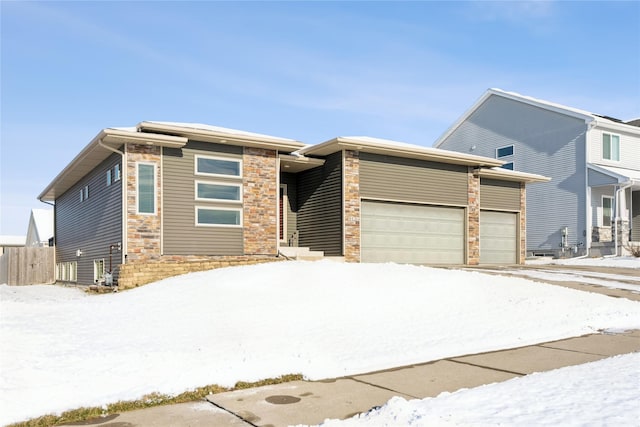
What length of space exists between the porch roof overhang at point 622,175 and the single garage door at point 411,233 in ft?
29.0

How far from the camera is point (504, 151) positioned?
30.9 metres

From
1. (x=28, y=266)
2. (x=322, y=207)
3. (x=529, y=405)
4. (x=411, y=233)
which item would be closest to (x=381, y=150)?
(x=322, y=207)

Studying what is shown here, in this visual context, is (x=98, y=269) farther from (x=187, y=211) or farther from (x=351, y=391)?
(x=351, y=391)

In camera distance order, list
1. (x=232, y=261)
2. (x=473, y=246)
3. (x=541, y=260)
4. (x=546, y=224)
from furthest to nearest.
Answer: (x=546, y=224), (x=541, y=260), (x=473, y=246), (x=232, y=261)

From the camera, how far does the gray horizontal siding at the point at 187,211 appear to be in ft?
52.7

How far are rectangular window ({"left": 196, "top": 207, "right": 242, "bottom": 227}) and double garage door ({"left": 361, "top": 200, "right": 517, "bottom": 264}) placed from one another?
4554mm

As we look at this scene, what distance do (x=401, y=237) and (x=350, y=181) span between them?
3236 millimetres

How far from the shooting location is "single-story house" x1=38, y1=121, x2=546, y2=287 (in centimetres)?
1571

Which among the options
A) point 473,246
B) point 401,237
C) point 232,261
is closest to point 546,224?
point 473,246

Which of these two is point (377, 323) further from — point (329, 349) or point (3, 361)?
point (3, 361)

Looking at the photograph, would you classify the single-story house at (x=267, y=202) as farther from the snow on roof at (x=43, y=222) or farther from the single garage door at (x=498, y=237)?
the snow on roof at (x=43, y=222)

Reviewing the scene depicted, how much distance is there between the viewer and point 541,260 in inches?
1022

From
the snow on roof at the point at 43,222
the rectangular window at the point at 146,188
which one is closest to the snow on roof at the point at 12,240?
the snow on roof at the point at 43,222

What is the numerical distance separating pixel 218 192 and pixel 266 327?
9571 millimetres
